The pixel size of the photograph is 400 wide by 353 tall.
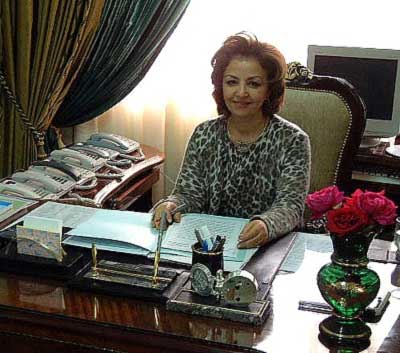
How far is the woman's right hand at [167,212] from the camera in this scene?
1917mm

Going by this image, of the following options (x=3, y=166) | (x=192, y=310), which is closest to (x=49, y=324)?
(x=192, y=310)

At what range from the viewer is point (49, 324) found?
57.4 inches

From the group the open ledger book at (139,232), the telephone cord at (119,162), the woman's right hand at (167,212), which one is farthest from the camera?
the telephone cord at (119,162)

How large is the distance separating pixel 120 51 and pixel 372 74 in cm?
106

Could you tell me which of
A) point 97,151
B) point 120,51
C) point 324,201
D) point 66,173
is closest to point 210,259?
point 324,201

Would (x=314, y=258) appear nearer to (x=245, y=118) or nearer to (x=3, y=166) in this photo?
(x=245, y=118)

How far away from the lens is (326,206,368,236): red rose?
137 cm

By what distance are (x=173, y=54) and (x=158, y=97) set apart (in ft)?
0.66

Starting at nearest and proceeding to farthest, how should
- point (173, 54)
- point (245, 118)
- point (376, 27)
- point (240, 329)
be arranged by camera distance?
point (240, 329) → point (245, 118) → point (376, 27) → point (173, 54)

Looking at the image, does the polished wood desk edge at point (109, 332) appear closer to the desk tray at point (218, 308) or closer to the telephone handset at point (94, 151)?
the desk tray at point (218, 308)

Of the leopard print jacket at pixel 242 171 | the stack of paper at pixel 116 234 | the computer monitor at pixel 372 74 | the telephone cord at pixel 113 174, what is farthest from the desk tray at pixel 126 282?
the computer monitor at pixel 372 74

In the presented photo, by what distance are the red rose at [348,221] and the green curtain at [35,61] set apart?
2.00 metres

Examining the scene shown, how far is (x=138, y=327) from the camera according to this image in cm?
143

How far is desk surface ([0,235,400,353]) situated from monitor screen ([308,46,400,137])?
1418 mm
